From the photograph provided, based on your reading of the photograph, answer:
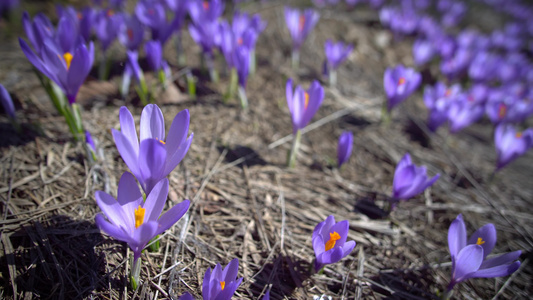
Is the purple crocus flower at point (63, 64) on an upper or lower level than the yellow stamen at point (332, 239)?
upper

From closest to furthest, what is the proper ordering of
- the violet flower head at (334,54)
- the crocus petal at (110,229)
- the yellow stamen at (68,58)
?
the crocus petal at (110,229) → the yellow stamen at (68,58) → the violet flower head at (334,54)

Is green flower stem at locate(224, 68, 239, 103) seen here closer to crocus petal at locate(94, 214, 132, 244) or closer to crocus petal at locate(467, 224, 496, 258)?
crocus petal at locate(94, 214, 132, 244)

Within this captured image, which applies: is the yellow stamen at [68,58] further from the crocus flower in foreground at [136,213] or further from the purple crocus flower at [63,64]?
the crocus flower in foreground at [136,213]

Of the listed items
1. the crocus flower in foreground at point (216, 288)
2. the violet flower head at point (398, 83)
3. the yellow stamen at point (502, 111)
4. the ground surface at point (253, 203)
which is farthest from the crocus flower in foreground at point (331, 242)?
the yellow stamen at point (502, 111)

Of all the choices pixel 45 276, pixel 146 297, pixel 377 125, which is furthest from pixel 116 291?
pixel 377 125

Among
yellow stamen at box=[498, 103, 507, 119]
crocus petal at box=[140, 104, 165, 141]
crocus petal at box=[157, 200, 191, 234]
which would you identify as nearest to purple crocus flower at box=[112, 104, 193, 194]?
crocus petal at box=[140, 104, 165, 141]

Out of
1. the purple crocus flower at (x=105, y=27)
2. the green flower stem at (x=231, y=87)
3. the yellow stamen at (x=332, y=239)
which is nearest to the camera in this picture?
the yellow stamen at (x=332, y=239)

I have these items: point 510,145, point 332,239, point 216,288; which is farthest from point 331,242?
point 510,145

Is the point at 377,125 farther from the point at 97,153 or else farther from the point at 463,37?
the point at 463,37
